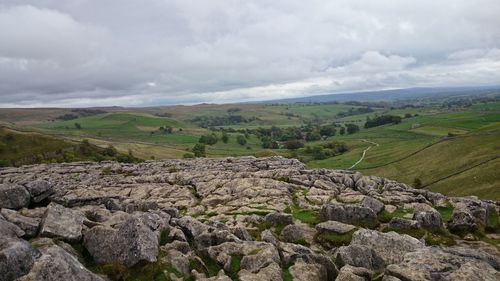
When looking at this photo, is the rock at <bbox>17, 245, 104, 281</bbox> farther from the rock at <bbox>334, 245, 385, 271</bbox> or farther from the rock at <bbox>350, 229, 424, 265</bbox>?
the rock at <bbox>350, 229, 424, 265</bbox>

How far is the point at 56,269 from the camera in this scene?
65.4 ft

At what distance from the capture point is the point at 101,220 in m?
31.6

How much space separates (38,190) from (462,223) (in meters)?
45.6

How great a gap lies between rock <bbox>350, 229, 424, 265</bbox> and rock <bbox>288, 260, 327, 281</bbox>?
6.24 m

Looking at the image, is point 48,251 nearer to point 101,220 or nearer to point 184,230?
point 101,220

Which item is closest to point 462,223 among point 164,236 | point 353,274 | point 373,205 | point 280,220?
point 373,205

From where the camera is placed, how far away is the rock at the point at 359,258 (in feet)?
94.6

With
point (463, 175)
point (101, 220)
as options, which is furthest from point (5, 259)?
point (463, 175)

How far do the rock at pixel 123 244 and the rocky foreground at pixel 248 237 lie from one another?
7 centimetres

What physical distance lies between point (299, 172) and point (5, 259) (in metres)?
60.2

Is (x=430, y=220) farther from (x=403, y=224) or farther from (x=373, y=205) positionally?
(x=373, y=205)

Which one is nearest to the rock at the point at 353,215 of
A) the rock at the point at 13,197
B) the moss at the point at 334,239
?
the moss at the point at 334,239

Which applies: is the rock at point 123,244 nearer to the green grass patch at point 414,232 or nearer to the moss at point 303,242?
the moss at point 303,242

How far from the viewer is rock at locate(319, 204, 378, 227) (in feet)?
151
